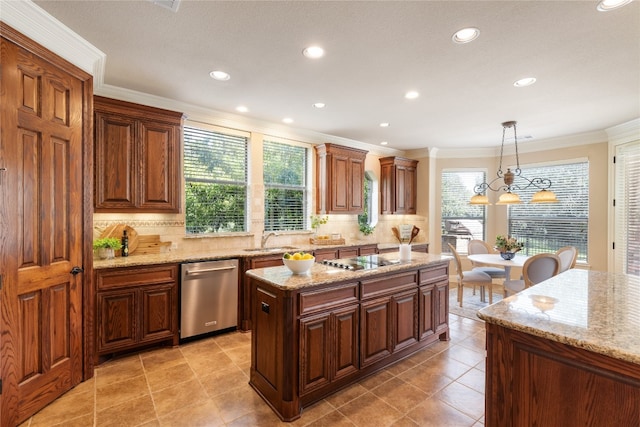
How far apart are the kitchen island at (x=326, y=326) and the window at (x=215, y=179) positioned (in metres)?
1.94

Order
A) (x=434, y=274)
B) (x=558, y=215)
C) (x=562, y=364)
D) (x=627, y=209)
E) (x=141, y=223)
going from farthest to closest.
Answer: (x=558, y=215) < (x=627, y=209) < (x=141, y=223) < (x=434, y=274) < (x=562, y=364)

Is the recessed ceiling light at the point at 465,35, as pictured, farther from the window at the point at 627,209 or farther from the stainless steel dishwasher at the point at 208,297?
the window at the point at 627,209

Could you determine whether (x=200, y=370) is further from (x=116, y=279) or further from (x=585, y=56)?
(x=585, y=56)

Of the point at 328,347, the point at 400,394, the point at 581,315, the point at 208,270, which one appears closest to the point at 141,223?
the point at 208,270

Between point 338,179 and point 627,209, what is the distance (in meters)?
4.40

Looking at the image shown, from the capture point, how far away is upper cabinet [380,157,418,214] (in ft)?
19.5

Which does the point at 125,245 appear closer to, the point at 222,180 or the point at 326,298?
the point at 222,180

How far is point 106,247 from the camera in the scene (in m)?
3.11

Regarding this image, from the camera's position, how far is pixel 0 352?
191cm

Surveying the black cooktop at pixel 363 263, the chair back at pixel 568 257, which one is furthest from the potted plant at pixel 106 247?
the chair back at pixel 568 257

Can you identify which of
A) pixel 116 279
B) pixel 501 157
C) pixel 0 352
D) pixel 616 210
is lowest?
pixel 0 352

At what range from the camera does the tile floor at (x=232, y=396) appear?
2090 mm

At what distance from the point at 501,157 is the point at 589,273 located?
3.75m

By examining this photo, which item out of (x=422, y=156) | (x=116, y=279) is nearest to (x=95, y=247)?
(x=116, y=279)
